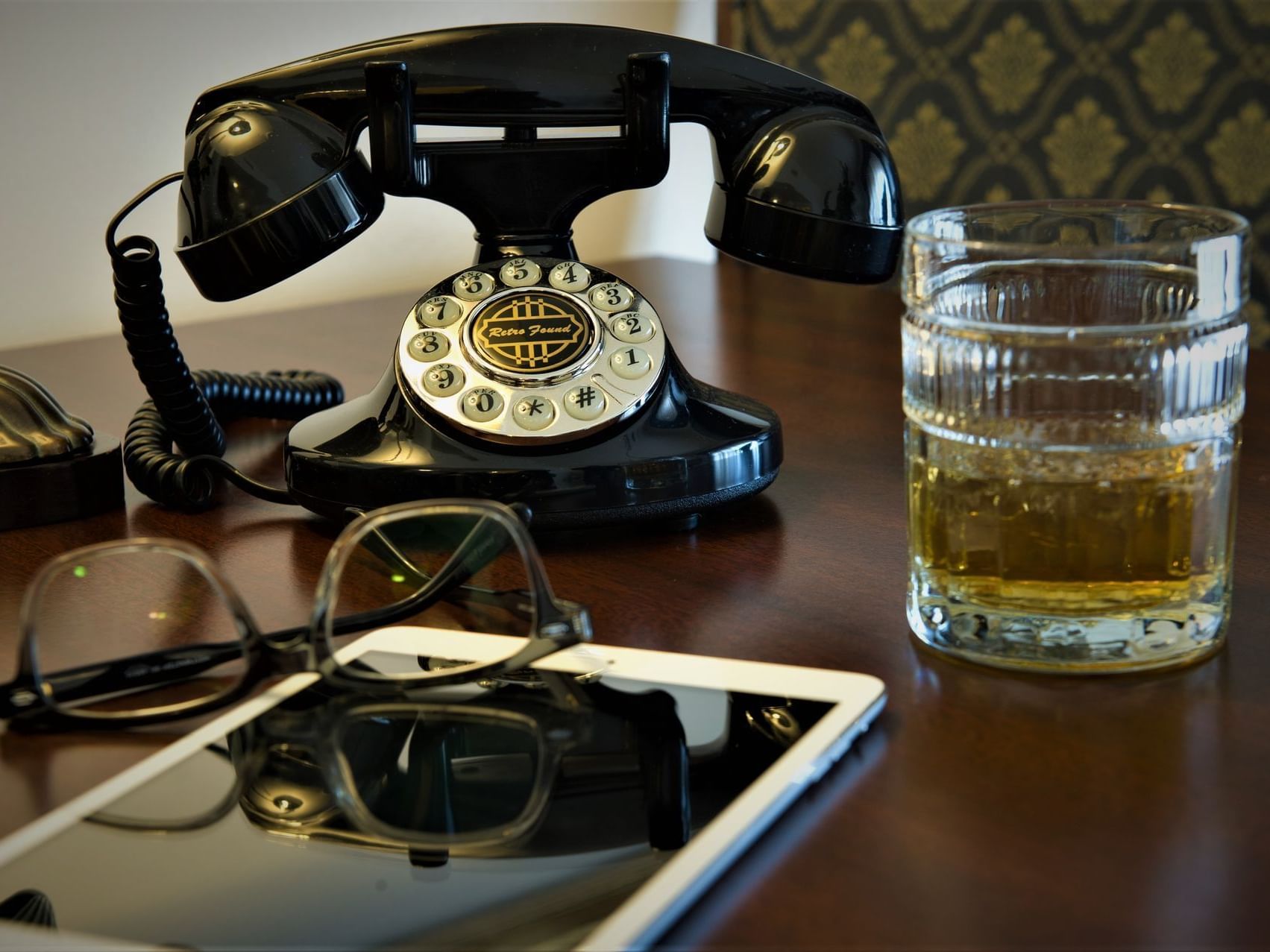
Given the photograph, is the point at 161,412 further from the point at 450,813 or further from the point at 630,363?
the point at 450,813

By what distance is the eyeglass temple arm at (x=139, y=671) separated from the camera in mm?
483

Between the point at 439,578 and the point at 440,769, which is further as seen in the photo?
the point at 439,578

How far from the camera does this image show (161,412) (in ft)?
2.57

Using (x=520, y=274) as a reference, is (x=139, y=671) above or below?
below

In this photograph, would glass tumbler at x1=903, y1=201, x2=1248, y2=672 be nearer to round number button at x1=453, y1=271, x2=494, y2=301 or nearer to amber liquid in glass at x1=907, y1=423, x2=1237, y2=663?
amber liquid in glass at x1=907, y1=423, x2=1237, y2=663

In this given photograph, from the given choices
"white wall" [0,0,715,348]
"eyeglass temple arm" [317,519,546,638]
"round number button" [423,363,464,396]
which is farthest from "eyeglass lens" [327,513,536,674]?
"white wall" [0,0,715,348]

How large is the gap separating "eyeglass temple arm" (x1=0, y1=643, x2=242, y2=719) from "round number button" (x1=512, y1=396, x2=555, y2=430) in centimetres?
19

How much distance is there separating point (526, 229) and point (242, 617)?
0.31m

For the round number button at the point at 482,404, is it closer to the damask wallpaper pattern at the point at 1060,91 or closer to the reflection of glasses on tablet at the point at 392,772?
the reflection of glasses on tablet at the point at 392,772

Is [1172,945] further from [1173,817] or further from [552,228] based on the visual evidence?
[552,228]

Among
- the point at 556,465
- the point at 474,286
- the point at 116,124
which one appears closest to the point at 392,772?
the point at 556,465

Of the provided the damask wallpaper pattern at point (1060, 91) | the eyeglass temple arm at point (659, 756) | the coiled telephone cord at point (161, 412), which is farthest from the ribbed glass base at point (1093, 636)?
the damask wallpaper pattern at point (1060, 91)

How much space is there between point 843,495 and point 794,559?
0.11 m

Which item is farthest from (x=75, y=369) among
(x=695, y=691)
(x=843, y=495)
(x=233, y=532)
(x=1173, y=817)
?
(x=1173, y=817)
